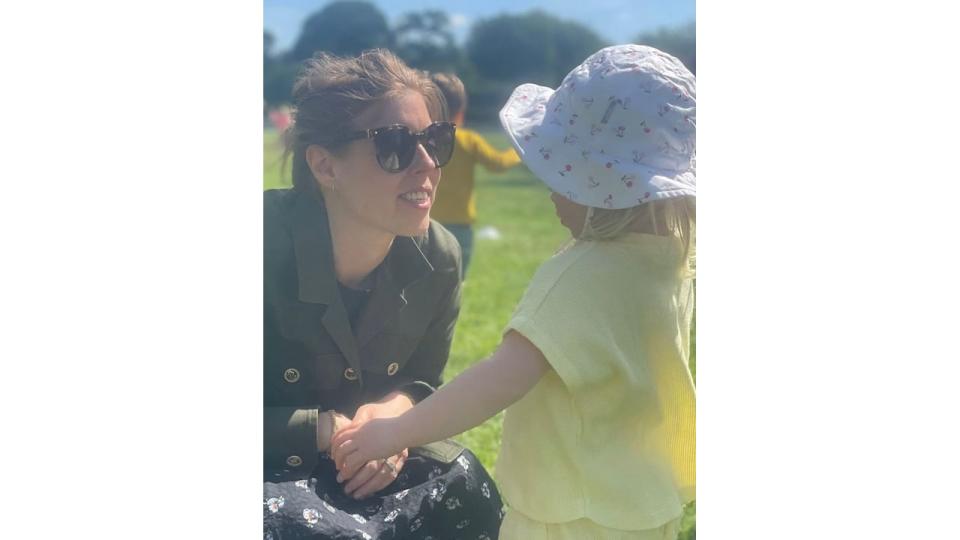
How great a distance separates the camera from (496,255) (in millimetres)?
3459

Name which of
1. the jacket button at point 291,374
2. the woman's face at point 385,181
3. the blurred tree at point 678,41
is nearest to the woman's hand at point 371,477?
the jacket button at point 291,374

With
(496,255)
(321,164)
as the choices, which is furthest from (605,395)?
(496,255)

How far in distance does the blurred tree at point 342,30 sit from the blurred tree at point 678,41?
56 cm

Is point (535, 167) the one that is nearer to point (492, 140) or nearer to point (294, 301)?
point (492, 140)

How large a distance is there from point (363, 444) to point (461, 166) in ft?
2.23

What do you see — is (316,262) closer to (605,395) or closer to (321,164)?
(321,164)

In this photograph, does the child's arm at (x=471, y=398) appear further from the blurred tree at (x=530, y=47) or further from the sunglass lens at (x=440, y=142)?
the blurred tree at (x=530, y=47)

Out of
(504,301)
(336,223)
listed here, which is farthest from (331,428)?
(504,301)

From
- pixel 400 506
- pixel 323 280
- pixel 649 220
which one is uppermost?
pixel 649 220

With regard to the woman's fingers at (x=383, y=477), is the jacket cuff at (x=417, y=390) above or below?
above

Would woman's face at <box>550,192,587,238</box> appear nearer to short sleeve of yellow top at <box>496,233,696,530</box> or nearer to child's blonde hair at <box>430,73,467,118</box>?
short sleeve of yellow top at <box>496,233,696,530</box>

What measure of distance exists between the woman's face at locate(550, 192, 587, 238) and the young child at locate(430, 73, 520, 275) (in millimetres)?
176

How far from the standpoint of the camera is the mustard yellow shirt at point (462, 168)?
8.32 feet

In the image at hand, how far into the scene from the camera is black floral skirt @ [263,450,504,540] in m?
2.37
